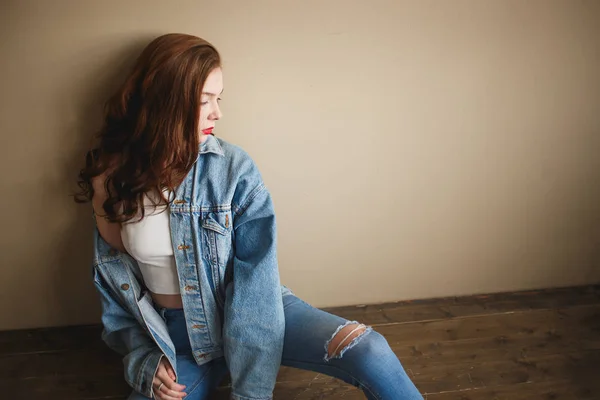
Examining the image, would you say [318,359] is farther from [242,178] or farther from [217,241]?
[242,178]

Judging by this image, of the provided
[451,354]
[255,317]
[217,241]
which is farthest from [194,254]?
[451,354]

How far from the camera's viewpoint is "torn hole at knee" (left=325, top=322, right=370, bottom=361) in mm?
1331

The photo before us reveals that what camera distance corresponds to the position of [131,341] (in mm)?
1522

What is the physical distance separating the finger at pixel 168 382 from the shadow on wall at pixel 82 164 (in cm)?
60

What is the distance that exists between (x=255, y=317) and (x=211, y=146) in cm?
51

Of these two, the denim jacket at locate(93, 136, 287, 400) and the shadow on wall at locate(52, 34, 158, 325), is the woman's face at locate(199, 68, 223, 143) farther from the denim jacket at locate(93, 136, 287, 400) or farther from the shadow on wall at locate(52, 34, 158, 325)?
the shadow on wall at locate(52, 34, 158, 325)

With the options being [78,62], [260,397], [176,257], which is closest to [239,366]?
[260,397]

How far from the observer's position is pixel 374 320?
198 centimetres

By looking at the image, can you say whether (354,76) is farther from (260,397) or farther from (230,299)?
(260,397)

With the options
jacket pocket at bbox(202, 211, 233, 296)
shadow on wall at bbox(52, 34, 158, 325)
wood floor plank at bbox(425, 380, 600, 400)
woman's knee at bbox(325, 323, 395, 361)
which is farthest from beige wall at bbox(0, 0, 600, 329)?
woman's knee at bbox(325, 323, 395, 361)

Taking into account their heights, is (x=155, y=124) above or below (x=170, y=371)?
above

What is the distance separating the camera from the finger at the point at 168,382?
1.39m

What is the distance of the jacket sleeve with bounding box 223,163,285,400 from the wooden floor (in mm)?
292

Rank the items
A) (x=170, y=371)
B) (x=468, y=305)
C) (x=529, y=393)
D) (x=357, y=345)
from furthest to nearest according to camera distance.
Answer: (x=468, y=305) → (x=529, y=393) → (x=170, y=371) → (x=357, y=345)
